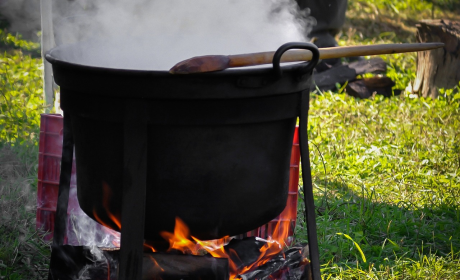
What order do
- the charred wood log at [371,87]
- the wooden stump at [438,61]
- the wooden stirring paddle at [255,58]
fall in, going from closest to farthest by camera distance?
the wooden stirring paddle at [255,58], the wooden stump at [438,61], the charred wood log at [371,87]

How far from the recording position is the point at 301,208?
10.8ft

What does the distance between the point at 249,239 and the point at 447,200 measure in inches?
64.2

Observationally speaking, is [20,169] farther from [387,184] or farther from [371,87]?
[371,87]

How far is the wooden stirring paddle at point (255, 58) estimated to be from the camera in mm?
1646

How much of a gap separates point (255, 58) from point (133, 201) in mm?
648

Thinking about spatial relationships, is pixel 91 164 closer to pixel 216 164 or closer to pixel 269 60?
pixel 216 164

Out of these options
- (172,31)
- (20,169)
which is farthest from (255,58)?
(20,169)

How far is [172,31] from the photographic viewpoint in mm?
2639

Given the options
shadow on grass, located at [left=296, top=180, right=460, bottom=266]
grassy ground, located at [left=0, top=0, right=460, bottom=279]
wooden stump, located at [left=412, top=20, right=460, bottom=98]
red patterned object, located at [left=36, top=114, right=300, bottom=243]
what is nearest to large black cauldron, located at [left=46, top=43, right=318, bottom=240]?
red patterned object, located at [left=36, top=114, right=300, bottom=243]

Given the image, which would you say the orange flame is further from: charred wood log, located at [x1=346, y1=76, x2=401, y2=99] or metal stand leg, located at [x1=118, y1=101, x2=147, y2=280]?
charred wood log, located at [x1=346, y1=76, x2=401, y2=99]

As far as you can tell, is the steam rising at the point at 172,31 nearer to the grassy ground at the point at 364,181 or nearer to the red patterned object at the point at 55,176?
the red patterned object at the point at 55,176

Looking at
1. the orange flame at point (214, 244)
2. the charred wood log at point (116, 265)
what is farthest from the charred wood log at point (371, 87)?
the charred wood log at point (116, 265)

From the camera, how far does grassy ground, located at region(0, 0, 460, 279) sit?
2672 mm

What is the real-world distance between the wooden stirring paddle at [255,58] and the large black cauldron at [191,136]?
0.11ft
